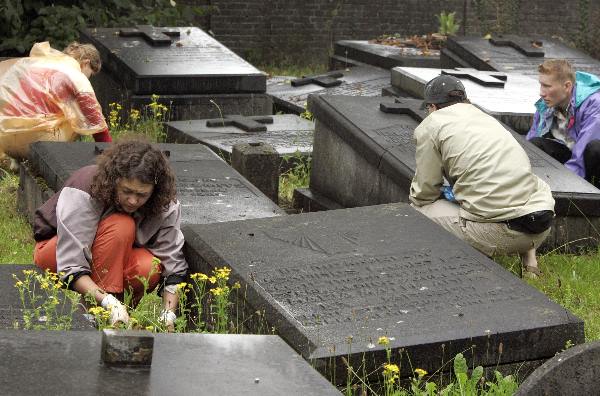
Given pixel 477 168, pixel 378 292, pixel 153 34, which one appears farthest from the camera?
pixel 153 34

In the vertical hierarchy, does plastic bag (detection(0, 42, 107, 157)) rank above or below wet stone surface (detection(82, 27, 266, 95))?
above

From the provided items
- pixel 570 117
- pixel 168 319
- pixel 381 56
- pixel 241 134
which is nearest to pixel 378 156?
pixel 570 117

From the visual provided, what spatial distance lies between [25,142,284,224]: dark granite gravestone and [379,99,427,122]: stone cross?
4.16 feet

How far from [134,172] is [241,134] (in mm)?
4168

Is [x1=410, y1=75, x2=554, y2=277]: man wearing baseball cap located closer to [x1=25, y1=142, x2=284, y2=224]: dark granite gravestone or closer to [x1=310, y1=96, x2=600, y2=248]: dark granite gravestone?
[x1=310, y1=96, x2=600, y2=248]: dark granite gravestone

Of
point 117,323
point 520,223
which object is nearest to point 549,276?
point 520,223

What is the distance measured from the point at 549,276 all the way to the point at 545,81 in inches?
64.3

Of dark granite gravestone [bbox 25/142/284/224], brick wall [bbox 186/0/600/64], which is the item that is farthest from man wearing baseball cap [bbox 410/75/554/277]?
brick wall [bbox 186/0/600/64]

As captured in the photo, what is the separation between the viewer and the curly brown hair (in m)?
5.33

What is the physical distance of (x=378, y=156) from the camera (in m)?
7.41

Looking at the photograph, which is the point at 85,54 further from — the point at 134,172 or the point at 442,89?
the point at 134,172

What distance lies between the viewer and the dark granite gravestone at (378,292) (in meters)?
4.81

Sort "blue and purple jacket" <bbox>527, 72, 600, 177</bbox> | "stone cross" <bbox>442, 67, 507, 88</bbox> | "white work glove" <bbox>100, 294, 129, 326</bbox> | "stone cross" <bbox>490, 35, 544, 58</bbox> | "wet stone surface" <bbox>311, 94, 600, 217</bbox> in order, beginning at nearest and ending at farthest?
1. "white work glove" <bbox>100, 294, 129, 326</bbox>
2. "wet stone surface" <bbox>311, 94, 600, 217</bbox>
3. "blue and purple jacket" <bbox>527, 72, 600, 177</bbox>
4. "stone cross" <bbox>442, 67, 507, 88</bbox>
5. "stone cross" <bbox>490, 35, 544, 58</bbox>

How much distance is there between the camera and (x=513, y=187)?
652 centimetres
